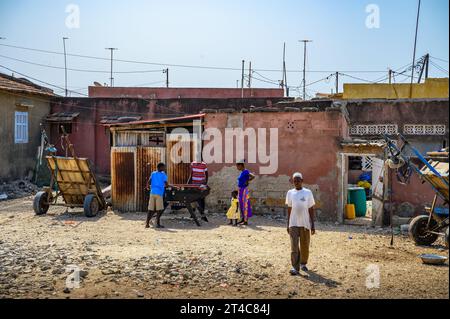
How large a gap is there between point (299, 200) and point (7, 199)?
46.5ft

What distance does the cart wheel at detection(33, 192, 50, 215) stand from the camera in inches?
567

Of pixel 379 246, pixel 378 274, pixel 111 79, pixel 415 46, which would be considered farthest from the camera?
pixel 111 79

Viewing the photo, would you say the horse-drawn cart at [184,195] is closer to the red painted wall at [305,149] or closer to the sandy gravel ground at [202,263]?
the sandy gravel ground at [202,263]

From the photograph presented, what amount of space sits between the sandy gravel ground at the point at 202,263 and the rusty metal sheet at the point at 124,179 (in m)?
2.37

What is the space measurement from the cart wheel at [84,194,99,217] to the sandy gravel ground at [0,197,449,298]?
1.13m

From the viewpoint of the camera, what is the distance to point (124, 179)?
15406 mm

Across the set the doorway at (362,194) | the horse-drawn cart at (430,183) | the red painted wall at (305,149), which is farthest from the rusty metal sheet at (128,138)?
the horse-drawn cart at (430,183)

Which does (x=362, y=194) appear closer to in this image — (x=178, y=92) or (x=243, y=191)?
(x=243, y=191)

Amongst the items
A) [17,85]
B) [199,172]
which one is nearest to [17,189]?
[17,85]

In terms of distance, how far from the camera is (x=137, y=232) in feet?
39.1

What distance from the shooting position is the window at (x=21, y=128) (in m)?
22.7
